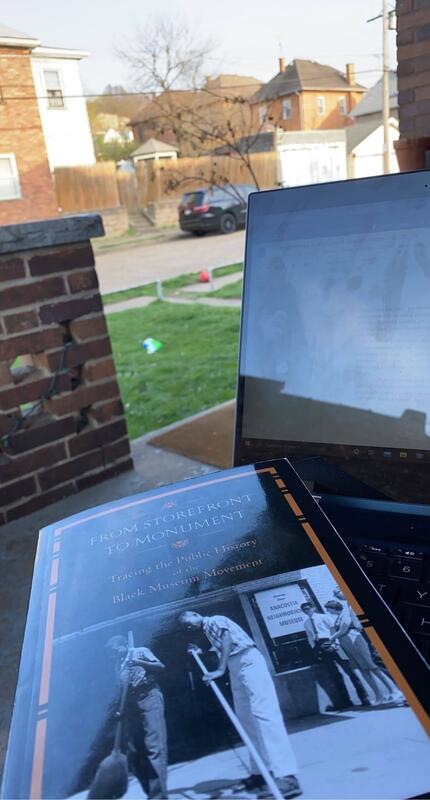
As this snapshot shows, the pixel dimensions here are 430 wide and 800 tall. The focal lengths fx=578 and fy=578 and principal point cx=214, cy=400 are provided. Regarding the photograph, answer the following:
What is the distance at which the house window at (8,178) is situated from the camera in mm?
13309

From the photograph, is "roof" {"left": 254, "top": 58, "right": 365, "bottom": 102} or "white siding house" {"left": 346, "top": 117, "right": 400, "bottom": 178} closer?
"roof" {"left": 254, "top": 58, "right": 365, "bottom": 102}

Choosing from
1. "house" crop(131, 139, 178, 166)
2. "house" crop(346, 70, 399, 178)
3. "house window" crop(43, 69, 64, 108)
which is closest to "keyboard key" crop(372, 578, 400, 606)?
"house" crop(346, 70, 399, 178)

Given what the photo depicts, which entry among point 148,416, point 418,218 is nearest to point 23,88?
point 148,416

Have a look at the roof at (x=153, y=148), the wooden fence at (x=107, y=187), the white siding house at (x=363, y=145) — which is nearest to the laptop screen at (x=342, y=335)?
the white siding house at (x=363, y=145)

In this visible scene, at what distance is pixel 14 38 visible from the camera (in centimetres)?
1051

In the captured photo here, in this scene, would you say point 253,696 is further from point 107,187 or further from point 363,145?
point 107,187

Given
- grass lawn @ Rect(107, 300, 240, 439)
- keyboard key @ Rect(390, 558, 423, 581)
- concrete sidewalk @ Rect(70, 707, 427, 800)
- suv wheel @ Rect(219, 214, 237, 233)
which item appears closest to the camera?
concrete sidewalk @ Rect(70, 707, 427, 800)

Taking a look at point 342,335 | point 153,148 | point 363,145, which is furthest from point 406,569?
point 153,148

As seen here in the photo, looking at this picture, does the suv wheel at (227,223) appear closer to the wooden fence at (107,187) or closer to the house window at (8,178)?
the wooden fence at (107,187)

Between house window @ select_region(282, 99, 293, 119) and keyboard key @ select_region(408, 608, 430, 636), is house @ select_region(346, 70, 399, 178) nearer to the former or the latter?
house window @ select_region(282, 99, 293, 119)

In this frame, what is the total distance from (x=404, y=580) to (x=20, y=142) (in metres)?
14.9

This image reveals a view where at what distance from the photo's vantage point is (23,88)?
11.8 m

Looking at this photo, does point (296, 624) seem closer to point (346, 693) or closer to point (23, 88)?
point (346, 693)

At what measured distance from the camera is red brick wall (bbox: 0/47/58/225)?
35.7 feet
